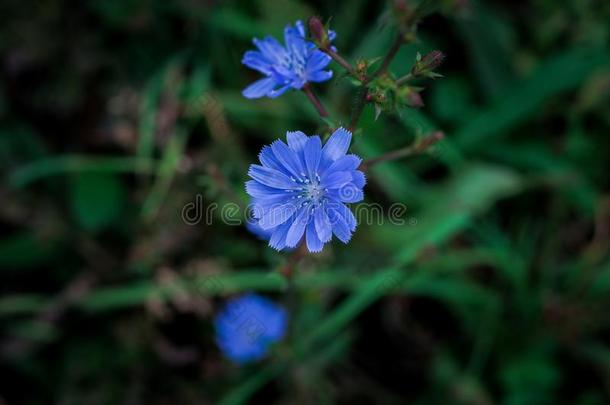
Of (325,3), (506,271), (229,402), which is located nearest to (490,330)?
(506,271)

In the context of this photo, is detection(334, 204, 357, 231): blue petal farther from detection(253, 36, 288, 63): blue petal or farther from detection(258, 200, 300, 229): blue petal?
detection(253, 36, 288, 63): blue petal

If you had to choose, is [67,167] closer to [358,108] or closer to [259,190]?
[259,190]

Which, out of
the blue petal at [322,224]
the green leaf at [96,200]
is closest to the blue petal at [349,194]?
the blue petal at [322,224]

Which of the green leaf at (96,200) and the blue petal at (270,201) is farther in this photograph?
the green leaf at (96,200)

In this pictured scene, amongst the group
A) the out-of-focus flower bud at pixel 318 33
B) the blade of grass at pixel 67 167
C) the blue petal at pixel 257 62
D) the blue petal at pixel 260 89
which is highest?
the blade of grass at pixel 67 167

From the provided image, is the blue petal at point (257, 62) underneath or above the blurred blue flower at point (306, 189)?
above

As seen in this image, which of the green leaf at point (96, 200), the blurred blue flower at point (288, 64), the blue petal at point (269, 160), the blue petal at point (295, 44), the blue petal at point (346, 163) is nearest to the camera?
the blue petal at point (346, 163)

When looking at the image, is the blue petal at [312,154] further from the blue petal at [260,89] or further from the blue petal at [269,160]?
the blue petal at [260,89]
